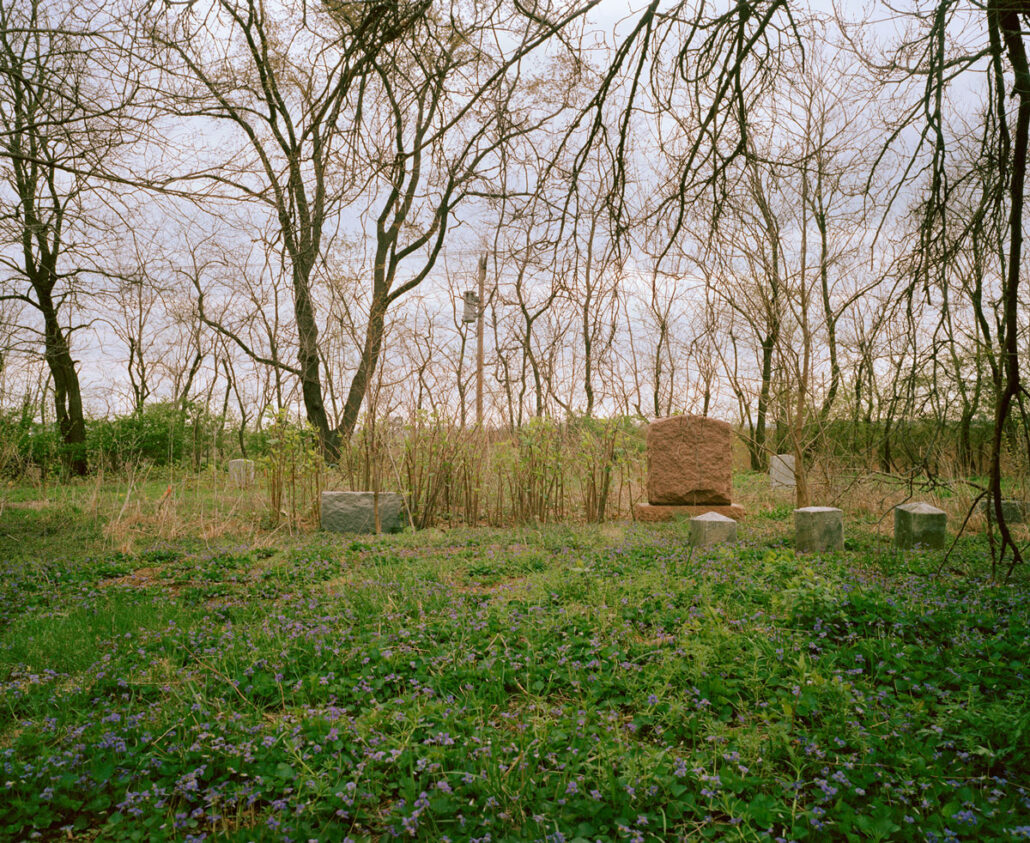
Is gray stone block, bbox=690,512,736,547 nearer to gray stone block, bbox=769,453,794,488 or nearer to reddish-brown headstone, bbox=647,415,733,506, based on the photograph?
reddish-brown headstone, bbox=647,415,733,506

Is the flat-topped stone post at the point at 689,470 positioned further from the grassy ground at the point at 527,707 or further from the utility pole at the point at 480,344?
the grassy ground at the point at 527,707

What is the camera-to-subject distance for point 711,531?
6.38 metres

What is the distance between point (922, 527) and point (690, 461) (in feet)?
9.84

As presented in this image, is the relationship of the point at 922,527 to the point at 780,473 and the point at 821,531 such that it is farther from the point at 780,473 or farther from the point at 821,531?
the point at 780,473

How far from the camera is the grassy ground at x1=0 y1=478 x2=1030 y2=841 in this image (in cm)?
201

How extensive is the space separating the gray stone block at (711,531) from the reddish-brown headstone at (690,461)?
239 cm

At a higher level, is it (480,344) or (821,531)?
(480,344)

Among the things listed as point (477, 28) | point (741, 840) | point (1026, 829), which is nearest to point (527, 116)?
point (477, 28)

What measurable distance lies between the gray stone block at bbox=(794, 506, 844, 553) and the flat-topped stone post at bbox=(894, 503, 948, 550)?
61cm

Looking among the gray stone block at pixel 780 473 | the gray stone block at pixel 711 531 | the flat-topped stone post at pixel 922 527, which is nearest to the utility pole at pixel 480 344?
the gray stone block at pixel 711 531

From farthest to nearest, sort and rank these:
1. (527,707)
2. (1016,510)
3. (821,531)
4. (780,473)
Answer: (780,473)
(1016,510)
(821,531)
(527,707)

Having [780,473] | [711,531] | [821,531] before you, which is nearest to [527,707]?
[711,531]

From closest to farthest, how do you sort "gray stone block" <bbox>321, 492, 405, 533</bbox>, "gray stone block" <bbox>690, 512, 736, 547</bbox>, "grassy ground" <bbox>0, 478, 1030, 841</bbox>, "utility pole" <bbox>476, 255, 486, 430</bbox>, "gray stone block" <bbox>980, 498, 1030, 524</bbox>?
"grassy ground" <bbox>0, 478, 1030, 841</bbox> → "gray stone block" <bbox>690, 512, 736, 547</bbox> → "gray stone block" <bbox>980, 498, 1030, 524</bbox> → "gray stone block" <bbox>321, 492, 405, 533</bbox> → "utility pole" <bbox>476, 255, 486, 430</bbox>

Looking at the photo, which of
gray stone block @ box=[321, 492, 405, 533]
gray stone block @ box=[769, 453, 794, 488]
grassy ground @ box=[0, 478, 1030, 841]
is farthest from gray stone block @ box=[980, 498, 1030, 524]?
gray stone block @ box=[321, 492, 405, 533]
